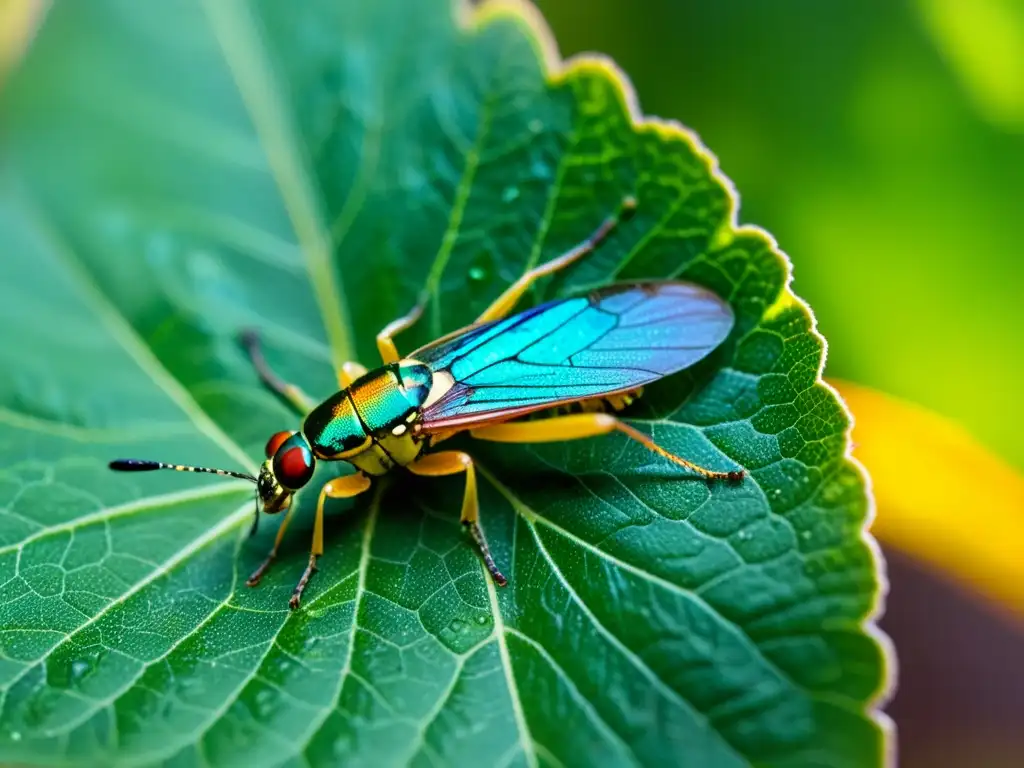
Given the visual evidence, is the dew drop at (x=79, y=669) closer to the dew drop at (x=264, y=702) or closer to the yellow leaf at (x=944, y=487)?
the dew drop at (x=264, y=702)

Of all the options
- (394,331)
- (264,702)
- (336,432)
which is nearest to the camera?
(264,702)

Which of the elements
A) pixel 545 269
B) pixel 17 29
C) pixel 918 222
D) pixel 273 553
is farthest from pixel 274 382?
pixel 918 222

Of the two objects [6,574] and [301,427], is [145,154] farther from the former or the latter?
[6,574]

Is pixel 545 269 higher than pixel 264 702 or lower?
Answer: higher

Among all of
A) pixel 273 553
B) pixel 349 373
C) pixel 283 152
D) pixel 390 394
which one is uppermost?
pixel 283 152

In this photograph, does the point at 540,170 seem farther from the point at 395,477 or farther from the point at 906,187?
the point at 906,187

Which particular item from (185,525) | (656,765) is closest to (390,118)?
(185,525)

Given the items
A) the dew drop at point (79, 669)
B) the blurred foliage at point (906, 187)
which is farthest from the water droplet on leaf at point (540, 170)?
the dew drop at point (79, 669)
